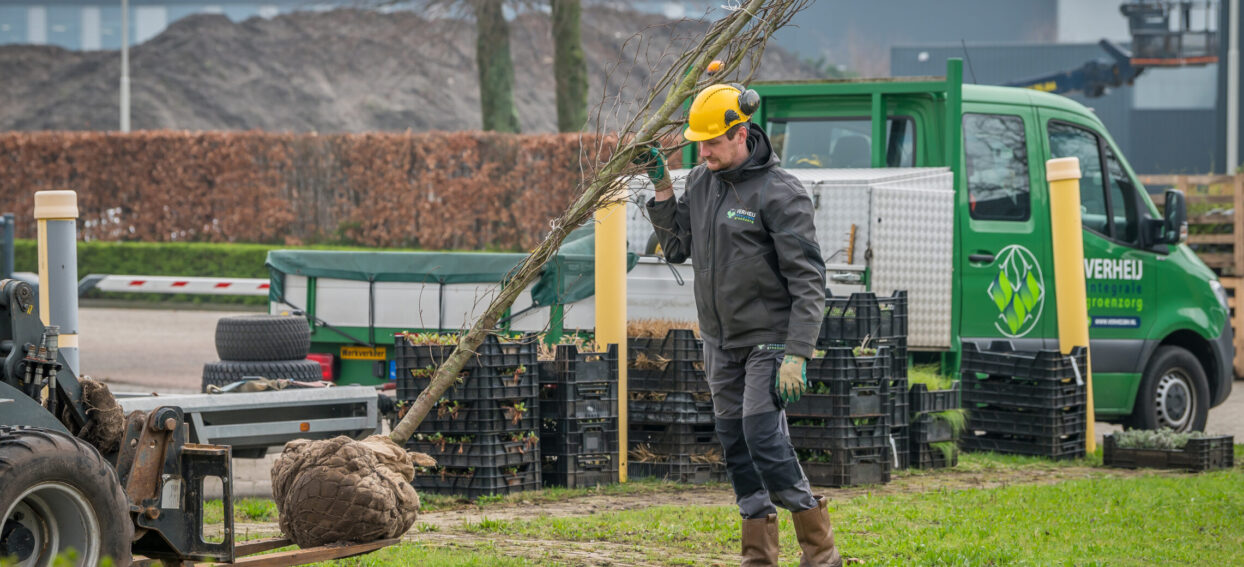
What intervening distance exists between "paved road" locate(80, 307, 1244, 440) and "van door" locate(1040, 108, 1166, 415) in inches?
57.2

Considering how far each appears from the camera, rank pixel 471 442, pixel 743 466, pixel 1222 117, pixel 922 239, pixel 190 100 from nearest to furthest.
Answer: pixel 743 466, pixel 471 442, pixel 922 239, pixel 1222 117, pixel 190 100

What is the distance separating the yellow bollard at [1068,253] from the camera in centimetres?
1016

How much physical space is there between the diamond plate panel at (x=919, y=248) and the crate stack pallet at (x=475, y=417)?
2.85 m

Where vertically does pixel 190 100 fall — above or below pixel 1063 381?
above

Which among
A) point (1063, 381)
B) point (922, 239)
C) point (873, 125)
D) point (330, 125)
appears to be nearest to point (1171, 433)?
point (1063, 381)

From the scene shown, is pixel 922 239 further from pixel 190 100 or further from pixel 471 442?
pixel 190 100

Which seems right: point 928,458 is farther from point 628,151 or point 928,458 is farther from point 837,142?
point 628,151

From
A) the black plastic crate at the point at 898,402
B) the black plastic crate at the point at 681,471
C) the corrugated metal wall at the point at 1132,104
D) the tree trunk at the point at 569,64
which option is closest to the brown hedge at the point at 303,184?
the tree trunk at the point at 569,64

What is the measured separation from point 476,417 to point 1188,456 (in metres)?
4.95

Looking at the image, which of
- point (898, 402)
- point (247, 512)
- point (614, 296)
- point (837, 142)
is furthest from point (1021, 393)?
point (247, 512)

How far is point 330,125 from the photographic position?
48594mm

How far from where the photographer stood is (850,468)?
8.78m

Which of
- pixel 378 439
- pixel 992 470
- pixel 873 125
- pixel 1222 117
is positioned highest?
pixel 1222 117

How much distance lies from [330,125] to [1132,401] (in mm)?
40251
